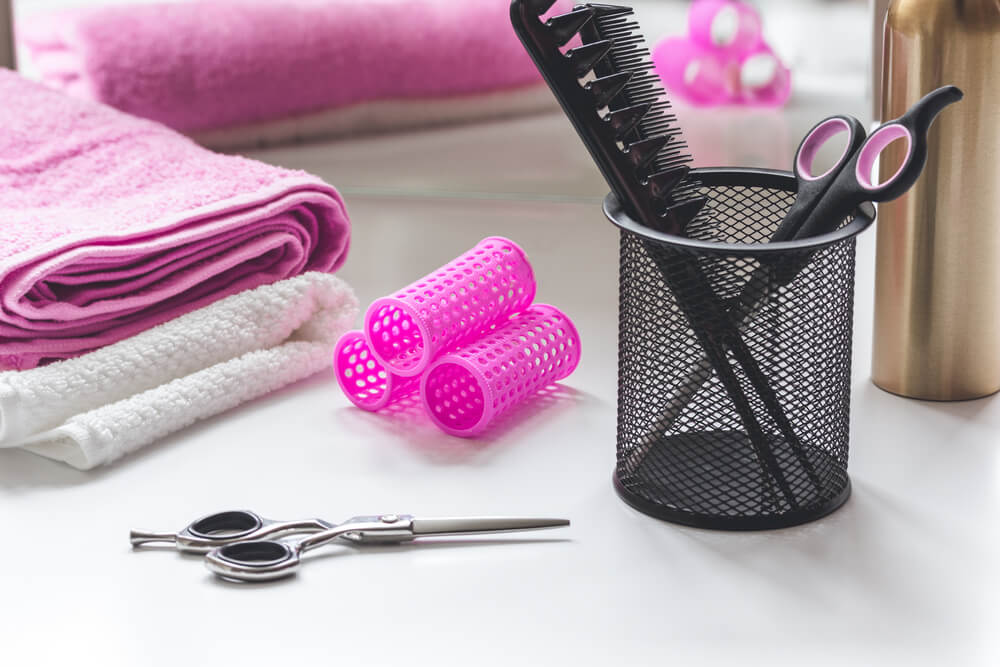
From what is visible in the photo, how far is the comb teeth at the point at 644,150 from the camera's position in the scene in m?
0.53

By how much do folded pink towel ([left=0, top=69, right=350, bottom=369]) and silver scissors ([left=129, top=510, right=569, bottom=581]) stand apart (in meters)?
0.16

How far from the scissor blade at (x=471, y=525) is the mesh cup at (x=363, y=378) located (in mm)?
149

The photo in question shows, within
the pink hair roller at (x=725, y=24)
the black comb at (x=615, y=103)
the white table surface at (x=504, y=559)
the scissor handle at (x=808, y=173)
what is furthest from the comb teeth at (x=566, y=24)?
the pink hair roller at (x=725, y=24)

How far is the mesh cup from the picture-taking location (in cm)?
69

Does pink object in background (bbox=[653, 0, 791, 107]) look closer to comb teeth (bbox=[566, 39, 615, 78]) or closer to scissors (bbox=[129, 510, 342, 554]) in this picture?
comb teeth (bbox=[566, 39, 615, 78])

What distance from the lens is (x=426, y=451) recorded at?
0.65m

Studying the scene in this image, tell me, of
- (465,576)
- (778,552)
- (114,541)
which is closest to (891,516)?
(778,552)

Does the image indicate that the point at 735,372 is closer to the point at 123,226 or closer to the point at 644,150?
the point at 644,150

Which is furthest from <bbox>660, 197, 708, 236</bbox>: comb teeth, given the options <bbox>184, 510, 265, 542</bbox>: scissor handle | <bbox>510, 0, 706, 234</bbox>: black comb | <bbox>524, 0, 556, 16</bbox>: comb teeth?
<bbox>184, 510, 265, 542</bbox>: scissor handle

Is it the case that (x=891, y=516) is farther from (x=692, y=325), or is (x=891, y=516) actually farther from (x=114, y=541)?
(x=114, y=541)

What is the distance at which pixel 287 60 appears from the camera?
40.3 inches

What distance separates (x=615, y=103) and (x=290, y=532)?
24 centimetres

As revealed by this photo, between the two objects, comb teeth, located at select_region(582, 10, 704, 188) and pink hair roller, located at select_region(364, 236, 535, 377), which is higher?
comb teeth, located at select_region(582, 10, 704, 188)

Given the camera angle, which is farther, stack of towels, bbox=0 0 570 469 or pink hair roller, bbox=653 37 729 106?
pink hair roller, bbox=653 37 729 106
